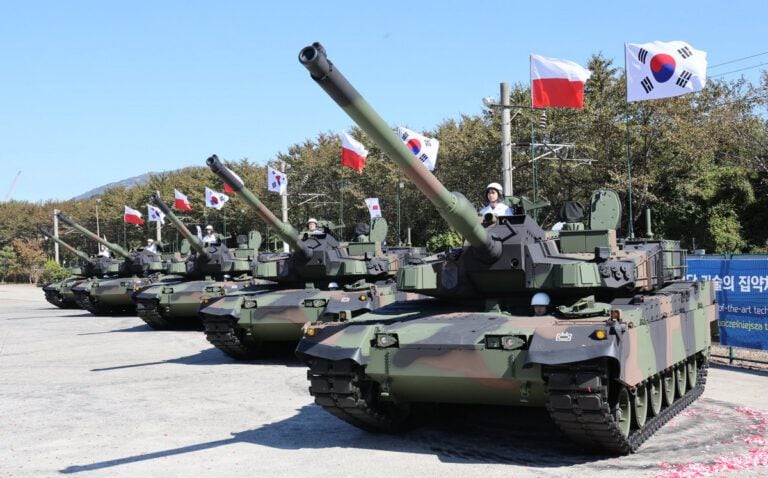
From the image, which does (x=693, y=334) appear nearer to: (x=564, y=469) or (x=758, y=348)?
(x=758, y=348)

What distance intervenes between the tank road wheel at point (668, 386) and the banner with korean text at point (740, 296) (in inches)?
168

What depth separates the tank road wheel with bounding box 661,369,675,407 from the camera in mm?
11633

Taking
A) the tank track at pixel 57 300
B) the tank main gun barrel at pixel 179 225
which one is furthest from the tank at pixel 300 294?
the tank track at pixel 57 300

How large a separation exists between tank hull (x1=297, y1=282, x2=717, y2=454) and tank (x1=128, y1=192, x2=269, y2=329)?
1270cm

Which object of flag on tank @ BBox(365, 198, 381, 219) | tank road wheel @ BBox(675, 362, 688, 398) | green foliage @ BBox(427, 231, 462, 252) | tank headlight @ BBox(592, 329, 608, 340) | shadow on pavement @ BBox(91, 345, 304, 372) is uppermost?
flag on tank @ BBox(365, 198, 381, 219)

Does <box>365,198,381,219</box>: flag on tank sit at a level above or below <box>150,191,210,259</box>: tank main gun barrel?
above

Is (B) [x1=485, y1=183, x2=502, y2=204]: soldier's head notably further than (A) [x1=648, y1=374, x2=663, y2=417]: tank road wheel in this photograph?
Yes

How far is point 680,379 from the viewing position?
12.6 meters

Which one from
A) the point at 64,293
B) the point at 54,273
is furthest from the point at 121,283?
the point at 54,273

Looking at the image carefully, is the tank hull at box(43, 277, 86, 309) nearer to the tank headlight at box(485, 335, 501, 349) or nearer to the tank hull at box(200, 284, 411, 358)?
the tank hull at box(200, 284, 411, 358)

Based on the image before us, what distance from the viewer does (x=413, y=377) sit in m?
9.59

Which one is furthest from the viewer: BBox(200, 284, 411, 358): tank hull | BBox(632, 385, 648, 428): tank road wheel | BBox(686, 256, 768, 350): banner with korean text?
BBox(200, 284, 411, 358): tank hull

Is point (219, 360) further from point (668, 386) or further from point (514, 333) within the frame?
point (514, 333)

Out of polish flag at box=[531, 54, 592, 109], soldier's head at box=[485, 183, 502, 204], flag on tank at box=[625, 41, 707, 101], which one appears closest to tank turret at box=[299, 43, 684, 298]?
soldier's head at box=[485, 183, 502, 204]
